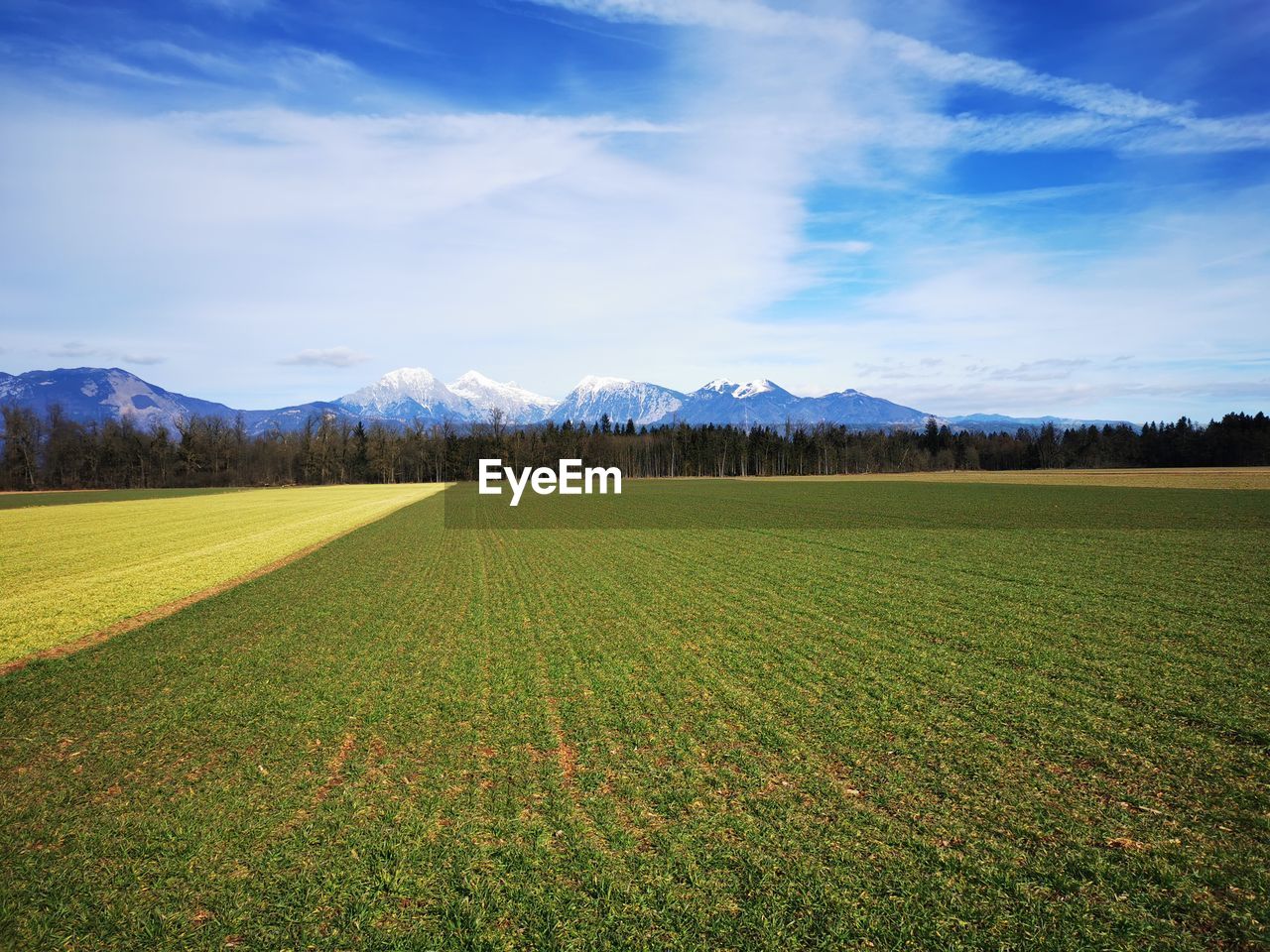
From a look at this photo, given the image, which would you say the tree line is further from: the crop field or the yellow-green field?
the crop field

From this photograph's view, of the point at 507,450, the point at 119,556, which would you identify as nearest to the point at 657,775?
the point at 119,556

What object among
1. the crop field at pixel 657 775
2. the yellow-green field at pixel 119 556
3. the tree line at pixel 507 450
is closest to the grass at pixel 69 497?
the tree line at pixel 507 450

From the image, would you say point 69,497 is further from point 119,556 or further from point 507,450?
point 119,556

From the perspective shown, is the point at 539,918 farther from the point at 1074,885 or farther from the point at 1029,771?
the point at 1029,771

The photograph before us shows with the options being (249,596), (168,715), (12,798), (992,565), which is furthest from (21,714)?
(992,565)

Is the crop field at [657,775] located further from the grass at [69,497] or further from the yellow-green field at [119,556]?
the grass at [69,497]

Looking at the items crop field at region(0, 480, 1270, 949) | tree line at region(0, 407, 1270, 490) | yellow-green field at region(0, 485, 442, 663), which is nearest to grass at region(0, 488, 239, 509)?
tree line at region(0, 407, 1270, 490)
